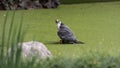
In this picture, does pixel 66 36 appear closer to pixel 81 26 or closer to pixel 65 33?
pixel 65 33

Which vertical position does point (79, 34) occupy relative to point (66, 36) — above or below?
below

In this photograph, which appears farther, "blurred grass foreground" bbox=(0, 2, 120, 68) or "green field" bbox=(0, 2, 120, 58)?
"green field" bbox=(0, 2, 120, 58)

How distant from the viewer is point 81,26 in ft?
32.6

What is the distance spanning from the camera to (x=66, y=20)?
11.0m

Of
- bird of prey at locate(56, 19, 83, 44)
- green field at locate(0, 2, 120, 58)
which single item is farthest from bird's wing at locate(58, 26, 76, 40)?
green field at locate(0, 2, 120, 58)

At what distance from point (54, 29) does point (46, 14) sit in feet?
7.45

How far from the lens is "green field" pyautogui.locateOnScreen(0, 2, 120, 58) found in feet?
24.2

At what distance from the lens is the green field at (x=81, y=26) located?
7367mm

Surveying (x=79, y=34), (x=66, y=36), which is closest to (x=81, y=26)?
(x=79, y=34)

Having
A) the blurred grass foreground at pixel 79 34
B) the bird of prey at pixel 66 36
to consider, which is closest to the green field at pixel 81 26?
the blurred grass foreground at pixel 79 34

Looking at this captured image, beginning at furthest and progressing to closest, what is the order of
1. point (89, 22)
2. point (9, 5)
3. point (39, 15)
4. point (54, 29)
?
point (9, 5) → point (39, 15) → point (89, 22) → point (54, 29)

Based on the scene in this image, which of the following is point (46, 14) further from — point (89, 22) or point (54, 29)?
point (54, 29)

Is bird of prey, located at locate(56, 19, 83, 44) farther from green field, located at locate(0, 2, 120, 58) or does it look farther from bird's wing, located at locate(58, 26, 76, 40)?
green field, located at locate(0, 2, 120, 58)

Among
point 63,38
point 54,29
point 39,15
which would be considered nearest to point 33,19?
point 39,15
